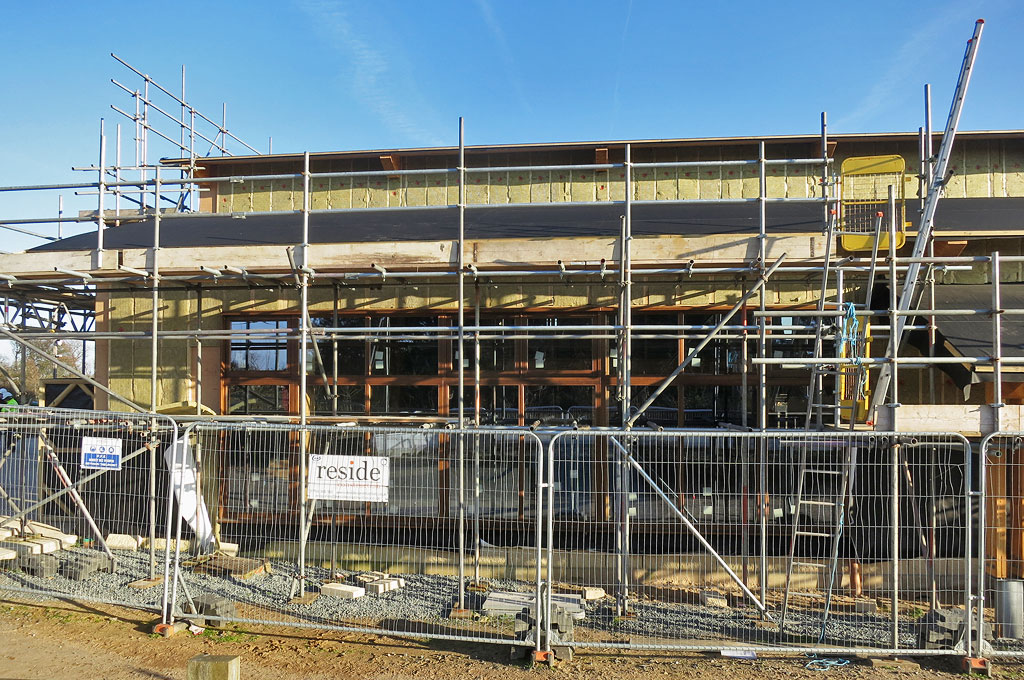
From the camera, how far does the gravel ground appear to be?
6.39m

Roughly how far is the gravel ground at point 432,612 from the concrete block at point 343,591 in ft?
0.26

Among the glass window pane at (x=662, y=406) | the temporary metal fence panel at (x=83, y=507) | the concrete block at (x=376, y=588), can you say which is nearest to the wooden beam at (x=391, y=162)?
the temporary metal fence panel at (x=83, y=507)

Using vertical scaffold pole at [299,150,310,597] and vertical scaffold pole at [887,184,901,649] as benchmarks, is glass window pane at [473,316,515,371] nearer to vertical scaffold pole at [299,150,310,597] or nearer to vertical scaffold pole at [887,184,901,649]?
vertical scaffold pole at [299,150,310,597]

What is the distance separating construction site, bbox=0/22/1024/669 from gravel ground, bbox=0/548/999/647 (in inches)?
1.9

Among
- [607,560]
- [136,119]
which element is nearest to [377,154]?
[136,119]

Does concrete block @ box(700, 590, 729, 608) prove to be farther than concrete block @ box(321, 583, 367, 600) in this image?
No

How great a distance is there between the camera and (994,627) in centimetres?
614

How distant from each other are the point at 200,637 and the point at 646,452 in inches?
210

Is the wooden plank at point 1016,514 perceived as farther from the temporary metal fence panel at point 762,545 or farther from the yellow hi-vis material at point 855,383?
the yellow hi-vis material at point 855,383

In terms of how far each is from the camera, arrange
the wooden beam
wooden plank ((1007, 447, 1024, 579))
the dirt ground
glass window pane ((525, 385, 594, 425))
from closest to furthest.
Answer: the dirt ground → wooden plank ((1007, 447, 1024, 579)) → glass window pane ((525, 385, 594, 425)) → the wooden beam

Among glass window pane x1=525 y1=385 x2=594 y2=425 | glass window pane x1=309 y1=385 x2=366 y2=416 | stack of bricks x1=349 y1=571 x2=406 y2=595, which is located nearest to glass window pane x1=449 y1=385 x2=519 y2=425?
glass window pane x1=525 y1=385 x2=594 y2=425

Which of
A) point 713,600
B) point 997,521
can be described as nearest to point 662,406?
point 713,600

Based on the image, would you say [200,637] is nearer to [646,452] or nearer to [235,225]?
[646,452]

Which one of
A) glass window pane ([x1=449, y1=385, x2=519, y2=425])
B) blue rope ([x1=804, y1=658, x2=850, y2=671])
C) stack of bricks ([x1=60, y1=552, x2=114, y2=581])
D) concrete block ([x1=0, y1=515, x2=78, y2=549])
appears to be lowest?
blue rope ([x1=804, y1=658, x2=850, y2=671])
